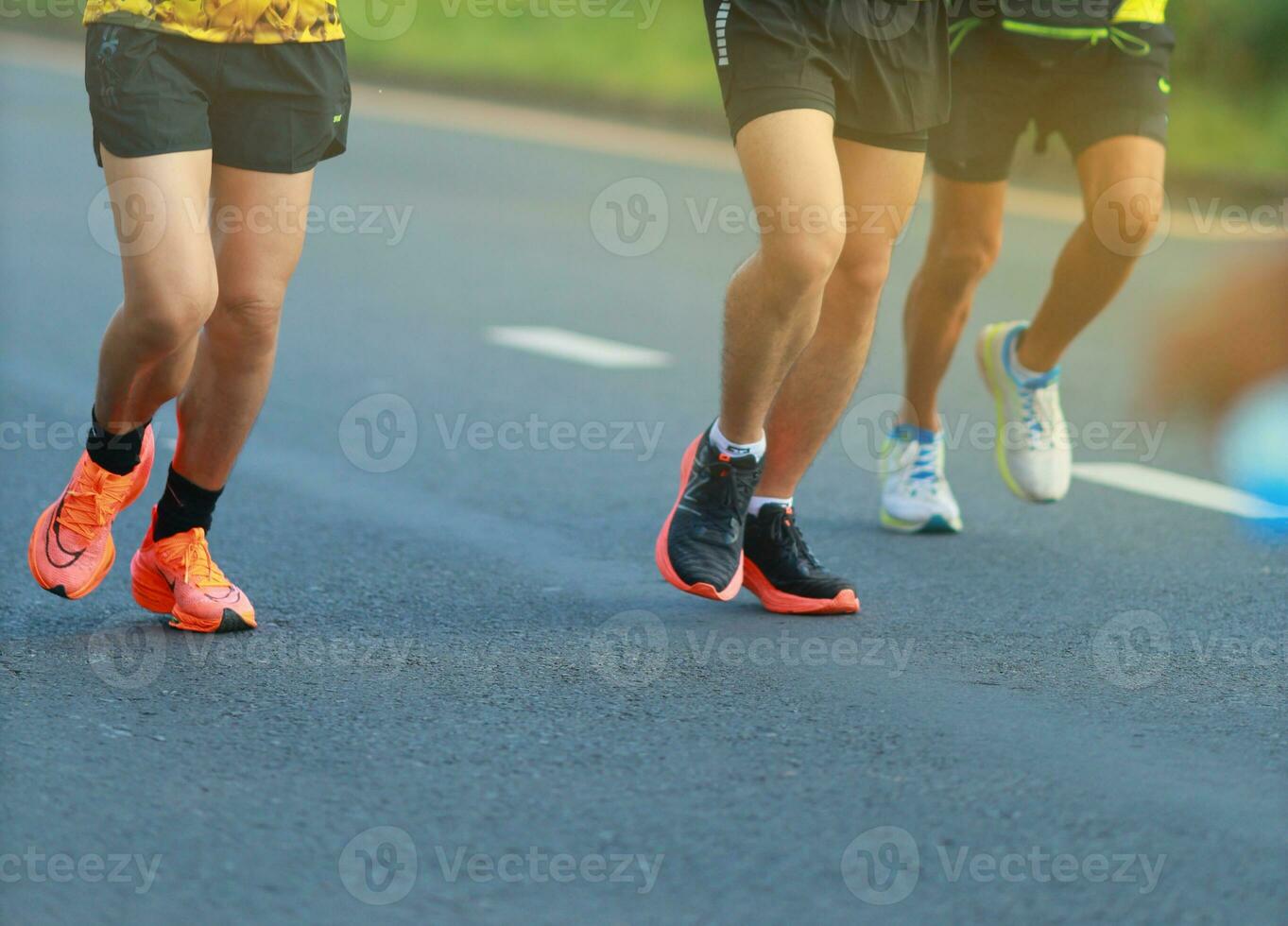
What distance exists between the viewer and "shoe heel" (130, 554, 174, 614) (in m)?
4.25

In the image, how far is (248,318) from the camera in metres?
4.09

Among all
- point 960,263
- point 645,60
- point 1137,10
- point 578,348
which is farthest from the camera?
point 645,60

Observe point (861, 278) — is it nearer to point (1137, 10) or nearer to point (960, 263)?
point (960, 263)

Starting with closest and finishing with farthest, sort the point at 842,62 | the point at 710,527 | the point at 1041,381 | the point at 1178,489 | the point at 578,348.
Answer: the point at 842,62, the point at 710,527, the point at 1041,381, the point at 1178,489, the point at 578,348

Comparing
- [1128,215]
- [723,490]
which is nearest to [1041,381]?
[1128,215]

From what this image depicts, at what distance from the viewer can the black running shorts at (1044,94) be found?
5.00m

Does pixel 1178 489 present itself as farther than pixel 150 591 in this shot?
Yes

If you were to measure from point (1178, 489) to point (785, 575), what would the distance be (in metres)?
1.91

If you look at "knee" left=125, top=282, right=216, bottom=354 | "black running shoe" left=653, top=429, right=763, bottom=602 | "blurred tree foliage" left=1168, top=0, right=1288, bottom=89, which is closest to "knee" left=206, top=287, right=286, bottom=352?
"knee" left=125, top=282, right=216, bottom=354

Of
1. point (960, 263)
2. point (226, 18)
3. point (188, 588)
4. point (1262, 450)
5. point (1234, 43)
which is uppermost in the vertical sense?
point (226, 18)

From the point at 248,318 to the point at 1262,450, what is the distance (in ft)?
12.5

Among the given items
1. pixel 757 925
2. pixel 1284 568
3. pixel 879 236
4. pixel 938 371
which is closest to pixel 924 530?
pixel 938 371

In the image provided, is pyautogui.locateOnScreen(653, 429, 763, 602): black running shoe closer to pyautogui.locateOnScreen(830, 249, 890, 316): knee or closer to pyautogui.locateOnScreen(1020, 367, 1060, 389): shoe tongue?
pyautogui.locateOnScreen(830, 249, 890, 316): knee

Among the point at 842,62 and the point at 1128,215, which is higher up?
the point at 842,62
